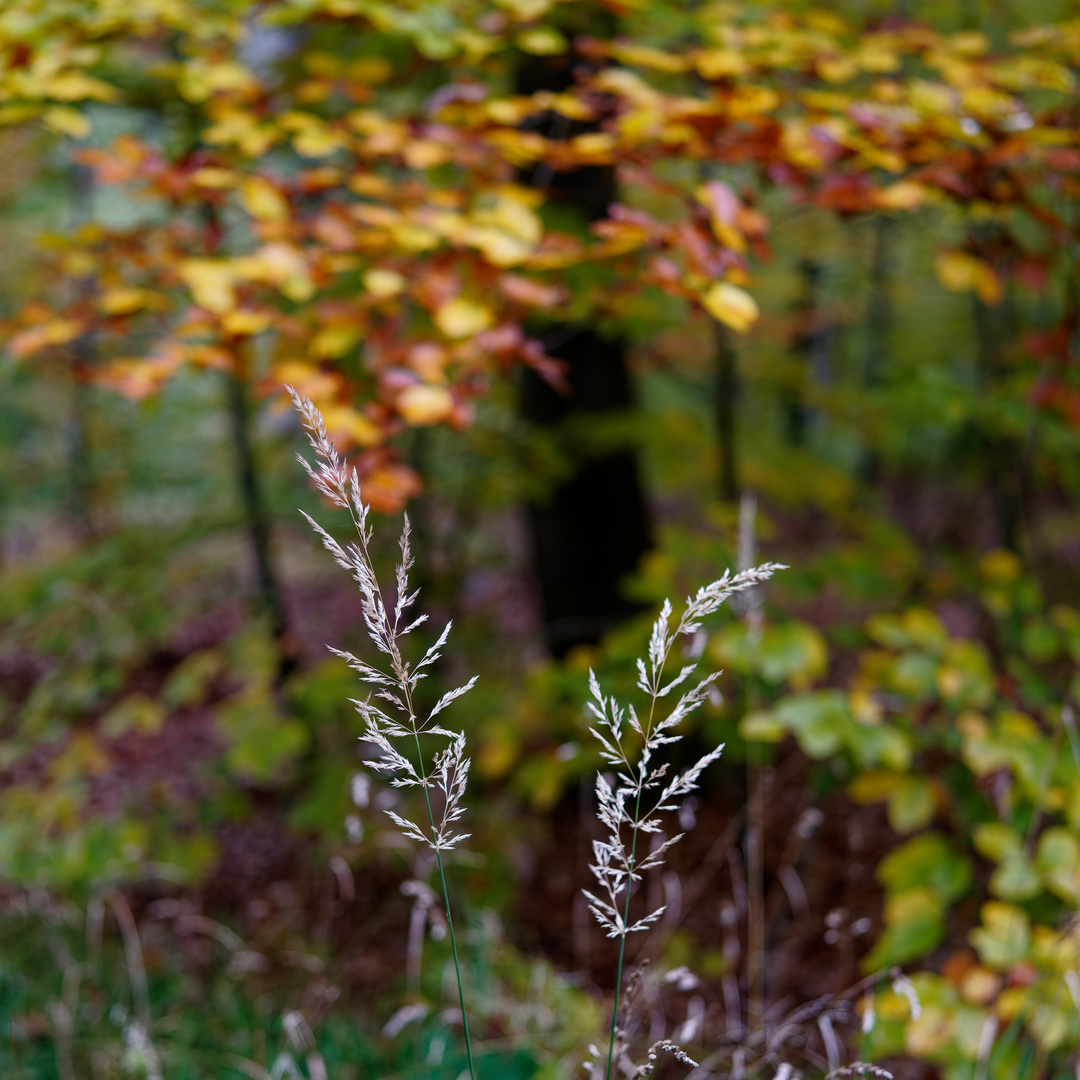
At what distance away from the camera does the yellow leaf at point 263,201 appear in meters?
1.57

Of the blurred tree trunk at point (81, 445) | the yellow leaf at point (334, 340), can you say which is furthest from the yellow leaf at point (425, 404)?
the blurred tree trunk at point (81, 445)

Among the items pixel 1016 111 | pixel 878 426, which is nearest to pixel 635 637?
pixel 1016 111

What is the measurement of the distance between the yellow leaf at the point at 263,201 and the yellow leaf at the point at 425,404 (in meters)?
0.50

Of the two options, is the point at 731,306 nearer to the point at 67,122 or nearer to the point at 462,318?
the point at 462,318

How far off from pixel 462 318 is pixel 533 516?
2291 mm

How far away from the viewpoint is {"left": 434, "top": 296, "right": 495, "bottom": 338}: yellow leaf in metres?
1.45

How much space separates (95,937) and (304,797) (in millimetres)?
897

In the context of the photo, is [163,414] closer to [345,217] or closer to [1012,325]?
[345,217]

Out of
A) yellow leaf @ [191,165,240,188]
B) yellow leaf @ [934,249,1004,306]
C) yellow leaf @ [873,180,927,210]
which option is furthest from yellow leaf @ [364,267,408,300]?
yellow leaf @ [934,249,1004,306]

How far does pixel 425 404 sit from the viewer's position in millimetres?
1415

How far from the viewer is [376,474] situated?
154 centimetres

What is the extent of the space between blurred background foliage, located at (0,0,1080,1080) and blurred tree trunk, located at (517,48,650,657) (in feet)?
0.07

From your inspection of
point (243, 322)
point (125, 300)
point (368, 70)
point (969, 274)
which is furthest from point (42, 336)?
point (969, 274)

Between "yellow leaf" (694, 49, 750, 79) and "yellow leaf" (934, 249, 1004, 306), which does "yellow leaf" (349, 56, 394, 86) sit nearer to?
"yellow leaf" (694, 49, 750, 79)
